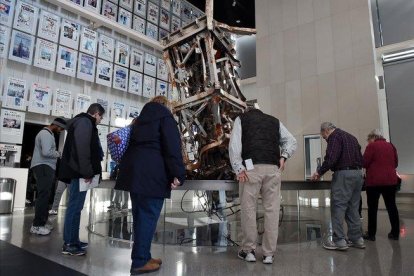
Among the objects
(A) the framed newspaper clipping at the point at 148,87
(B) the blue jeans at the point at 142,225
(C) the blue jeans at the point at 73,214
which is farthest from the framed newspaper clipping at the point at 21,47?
(B) the blue jeans at the point at 142,225

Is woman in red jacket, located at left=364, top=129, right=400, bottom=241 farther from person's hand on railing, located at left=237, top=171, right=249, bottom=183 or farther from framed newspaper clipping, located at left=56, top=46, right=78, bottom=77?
framed newspaper clipping, located at left=56, top=46, right=78, bottom=77

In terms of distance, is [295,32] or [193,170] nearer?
[193,170]

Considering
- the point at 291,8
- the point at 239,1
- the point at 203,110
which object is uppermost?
the point at 239,1

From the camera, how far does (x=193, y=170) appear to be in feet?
13.7

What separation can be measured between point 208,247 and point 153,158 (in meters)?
1.52

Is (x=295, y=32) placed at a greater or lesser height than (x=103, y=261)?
greater

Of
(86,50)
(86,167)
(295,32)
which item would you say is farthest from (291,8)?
(86,167)

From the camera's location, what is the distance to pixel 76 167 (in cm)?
303

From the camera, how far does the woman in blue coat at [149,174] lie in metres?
2.49

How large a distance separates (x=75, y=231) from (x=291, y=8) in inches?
422

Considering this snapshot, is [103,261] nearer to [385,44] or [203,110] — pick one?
[203,110]

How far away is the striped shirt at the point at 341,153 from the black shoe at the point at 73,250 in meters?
2.76

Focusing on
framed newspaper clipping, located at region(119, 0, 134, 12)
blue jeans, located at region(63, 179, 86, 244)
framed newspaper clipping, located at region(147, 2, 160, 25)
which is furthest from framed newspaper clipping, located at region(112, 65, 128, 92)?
blue jeans, located at region(63, 179, 86, 244)

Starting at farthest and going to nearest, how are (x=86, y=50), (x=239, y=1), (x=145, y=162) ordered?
(x=239, y=1), (x=86, y=50), (x=145, y=162)
